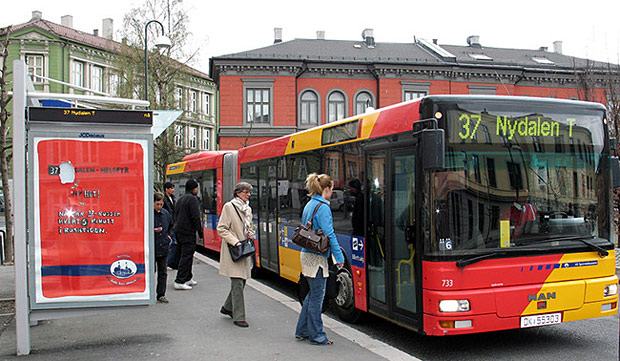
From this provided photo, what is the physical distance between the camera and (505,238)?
6121 mm

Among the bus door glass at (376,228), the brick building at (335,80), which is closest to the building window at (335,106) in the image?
the brick building at (335,80)

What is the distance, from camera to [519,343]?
22.8ft

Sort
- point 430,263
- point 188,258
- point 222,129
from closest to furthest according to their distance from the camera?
point 430,263 → point 188,258 → point 222,129

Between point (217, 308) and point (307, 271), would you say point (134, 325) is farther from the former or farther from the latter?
point (307, 271)

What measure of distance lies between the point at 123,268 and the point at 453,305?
3.46 metres

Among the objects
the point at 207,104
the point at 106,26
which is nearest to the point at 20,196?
the point at 106,26

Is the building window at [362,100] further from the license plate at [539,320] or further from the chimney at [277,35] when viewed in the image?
the license plate at [539,320]

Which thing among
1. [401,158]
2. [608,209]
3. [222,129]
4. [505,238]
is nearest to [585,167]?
[608,209]

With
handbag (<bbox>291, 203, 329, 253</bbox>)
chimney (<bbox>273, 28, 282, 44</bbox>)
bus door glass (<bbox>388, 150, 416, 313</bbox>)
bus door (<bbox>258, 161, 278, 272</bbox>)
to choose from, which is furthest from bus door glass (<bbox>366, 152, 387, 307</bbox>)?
chimney (<bbox>273, 28, 282, 44</bbox>)

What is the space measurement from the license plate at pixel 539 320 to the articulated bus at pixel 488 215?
10mm

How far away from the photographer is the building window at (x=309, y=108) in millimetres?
41250

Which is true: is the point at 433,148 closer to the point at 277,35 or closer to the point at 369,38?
the point at 369,38

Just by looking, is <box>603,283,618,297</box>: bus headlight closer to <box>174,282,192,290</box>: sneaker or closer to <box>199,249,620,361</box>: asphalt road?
<box>199,249,620,361</box>: asphalt road

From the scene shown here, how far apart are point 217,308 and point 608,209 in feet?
17.0
